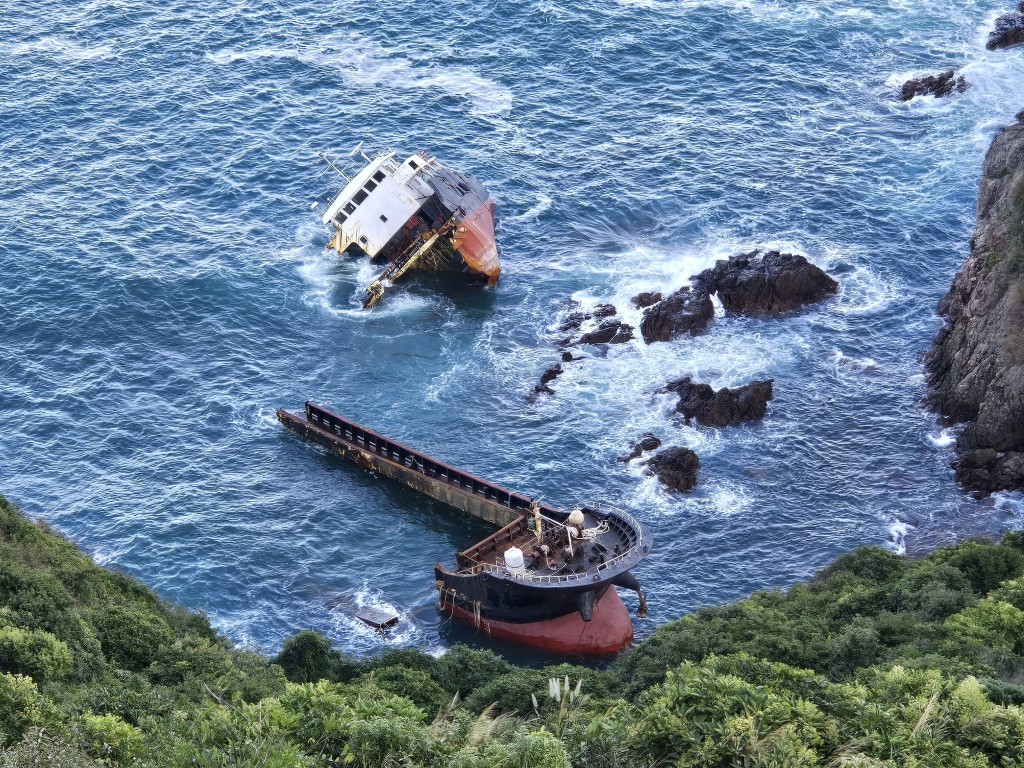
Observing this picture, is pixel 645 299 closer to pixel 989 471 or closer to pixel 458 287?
pixel 458 287

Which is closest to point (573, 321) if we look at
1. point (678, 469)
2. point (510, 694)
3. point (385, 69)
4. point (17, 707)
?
point (678, 469)

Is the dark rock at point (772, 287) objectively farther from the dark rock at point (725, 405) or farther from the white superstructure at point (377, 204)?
the white superstructure at point (377, 204)

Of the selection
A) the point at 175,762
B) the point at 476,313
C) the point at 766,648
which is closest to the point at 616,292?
the point at 476,313

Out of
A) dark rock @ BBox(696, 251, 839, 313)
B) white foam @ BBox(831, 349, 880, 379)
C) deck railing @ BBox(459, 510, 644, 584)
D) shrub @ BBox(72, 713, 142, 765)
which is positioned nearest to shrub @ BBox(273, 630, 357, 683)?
deck railing @ BBox(459, 510, 644, 584)

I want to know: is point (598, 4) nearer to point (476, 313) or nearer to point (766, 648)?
point (476, 313)

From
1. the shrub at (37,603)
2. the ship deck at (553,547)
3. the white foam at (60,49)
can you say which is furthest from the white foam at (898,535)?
the white foam at (60,49)
